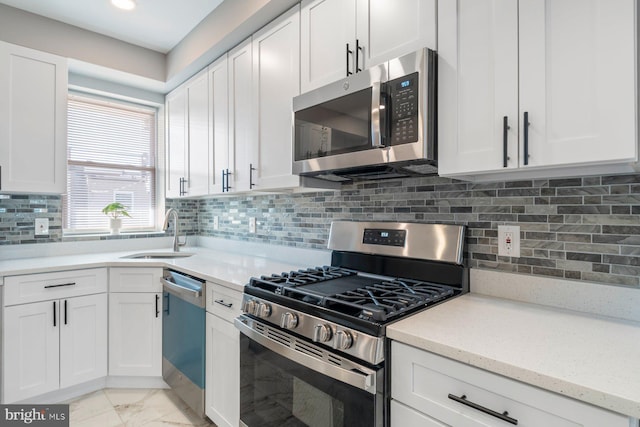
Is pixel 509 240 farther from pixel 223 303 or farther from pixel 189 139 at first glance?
pixel 189 139

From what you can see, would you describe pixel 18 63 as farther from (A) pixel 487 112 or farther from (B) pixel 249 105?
(A) pixel 487 112

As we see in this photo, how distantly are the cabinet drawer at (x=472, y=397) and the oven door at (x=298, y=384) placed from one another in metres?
0.09

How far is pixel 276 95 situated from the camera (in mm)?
1977

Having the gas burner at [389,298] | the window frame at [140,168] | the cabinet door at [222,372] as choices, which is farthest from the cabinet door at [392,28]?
the window frame at [140,168]

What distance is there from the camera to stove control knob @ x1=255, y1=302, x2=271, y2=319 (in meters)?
1.40

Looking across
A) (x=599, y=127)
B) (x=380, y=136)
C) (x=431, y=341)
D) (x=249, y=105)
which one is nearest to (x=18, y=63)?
(x=249, y=105)

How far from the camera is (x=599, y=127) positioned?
931mm

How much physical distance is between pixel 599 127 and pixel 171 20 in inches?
105

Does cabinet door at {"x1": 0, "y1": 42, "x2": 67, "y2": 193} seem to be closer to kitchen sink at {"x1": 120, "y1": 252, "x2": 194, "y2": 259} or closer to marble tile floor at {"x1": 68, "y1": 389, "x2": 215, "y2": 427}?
kitchen sink at {"x1": 120, "y1": 252, "x2": 194, "y2": 259}

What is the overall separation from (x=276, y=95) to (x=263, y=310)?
1.22m

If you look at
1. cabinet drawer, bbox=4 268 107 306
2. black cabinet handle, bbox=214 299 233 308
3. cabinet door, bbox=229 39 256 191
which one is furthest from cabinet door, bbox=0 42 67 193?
black cabinet handle, bbox=214 299 233 308

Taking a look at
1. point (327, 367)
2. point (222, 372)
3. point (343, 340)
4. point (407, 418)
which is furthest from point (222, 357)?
point (407, 418)

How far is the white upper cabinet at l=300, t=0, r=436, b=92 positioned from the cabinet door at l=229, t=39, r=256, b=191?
1.80 feet

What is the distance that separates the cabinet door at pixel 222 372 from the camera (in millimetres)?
1690
